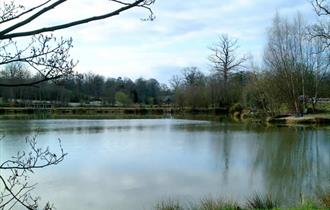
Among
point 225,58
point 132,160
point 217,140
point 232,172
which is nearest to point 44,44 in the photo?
point 232,172

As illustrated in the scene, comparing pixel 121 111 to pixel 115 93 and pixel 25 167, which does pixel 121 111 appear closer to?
pixel 115 93

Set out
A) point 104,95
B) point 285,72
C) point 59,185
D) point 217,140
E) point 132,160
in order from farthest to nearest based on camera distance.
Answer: point 104,95, point 285,72, point 217,140, point 132,160, point 59,185

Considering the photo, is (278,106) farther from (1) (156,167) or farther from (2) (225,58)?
(1) (156,167)

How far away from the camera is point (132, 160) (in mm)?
15438

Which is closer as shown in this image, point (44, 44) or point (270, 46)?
point (44, 44)

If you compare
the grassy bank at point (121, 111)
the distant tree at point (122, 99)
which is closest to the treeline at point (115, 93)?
the distant tree at point (122, 99)

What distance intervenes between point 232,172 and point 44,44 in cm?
1120

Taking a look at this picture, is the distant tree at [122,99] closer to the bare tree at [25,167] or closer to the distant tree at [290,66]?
the distant tree at [290,66]

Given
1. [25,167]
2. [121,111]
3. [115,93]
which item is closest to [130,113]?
[121,111]

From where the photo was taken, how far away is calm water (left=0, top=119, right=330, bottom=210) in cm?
1000

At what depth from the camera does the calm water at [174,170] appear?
10.0 m

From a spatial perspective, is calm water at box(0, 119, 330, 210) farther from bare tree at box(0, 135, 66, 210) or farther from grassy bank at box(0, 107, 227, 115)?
grassy bank at box(0, 107, 227, 115)

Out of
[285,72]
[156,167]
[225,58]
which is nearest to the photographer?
[156,167]

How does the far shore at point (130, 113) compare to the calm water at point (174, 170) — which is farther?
the far shore at point (130, 113)
